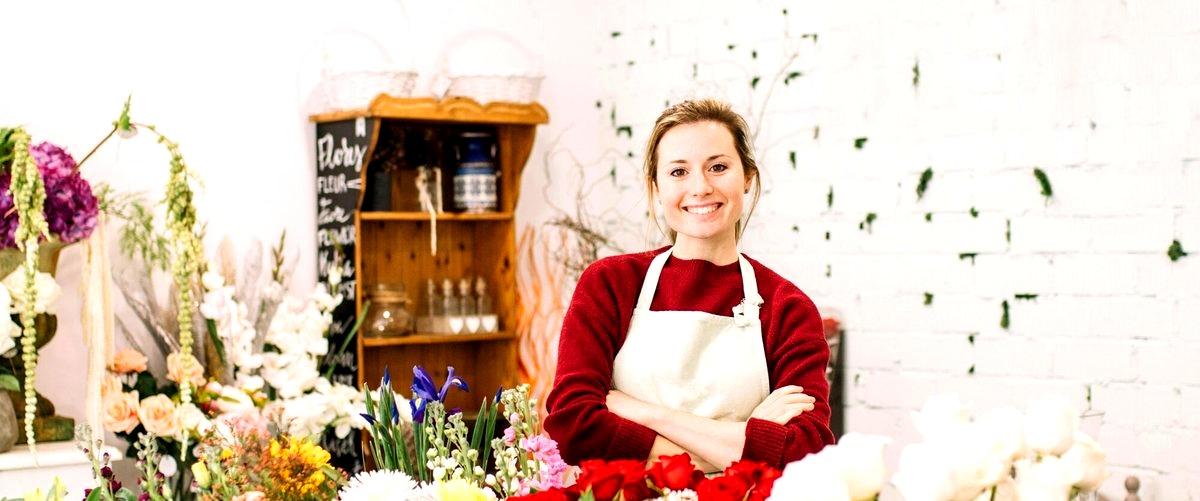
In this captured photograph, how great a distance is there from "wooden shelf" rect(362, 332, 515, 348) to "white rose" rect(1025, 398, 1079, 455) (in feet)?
10.1

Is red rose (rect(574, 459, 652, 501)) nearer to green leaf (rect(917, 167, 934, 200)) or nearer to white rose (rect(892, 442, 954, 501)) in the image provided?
white rose (rect(892, 442, 954, 501))

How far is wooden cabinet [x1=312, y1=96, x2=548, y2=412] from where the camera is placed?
3895mm

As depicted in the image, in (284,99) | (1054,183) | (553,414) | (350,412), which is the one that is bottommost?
(350,412)

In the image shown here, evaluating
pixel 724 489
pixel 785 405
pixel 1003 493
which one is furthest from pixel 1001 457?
pixel 785 405

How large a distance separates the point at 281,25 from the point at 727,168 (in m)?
2.37

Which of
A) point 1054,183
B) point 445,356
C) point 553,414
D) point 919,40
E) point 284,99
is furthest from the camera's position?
point 445,356

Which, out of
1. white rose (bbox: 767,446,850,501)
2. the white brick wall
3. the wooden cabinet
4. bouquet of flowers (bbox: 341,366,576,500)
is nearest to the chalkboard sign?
the wooden cabinet

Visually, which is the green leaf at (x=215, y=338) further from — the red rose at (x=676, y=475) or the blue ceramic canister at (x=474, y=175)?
the red rose at (x=676, y=475)

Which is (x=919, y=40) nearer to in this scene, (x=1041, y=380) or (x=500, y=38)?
(x=1041, y=380)

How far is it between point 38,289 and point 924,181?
2304 millimetres

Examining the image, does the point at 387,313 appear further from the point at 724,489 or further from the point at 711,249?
the point at 724,489

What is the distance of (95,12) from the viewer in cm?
348

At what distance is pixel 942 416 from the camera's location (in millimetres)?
860

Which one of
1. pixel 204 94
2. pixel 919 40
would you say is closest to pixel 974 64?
pixel 919 40
